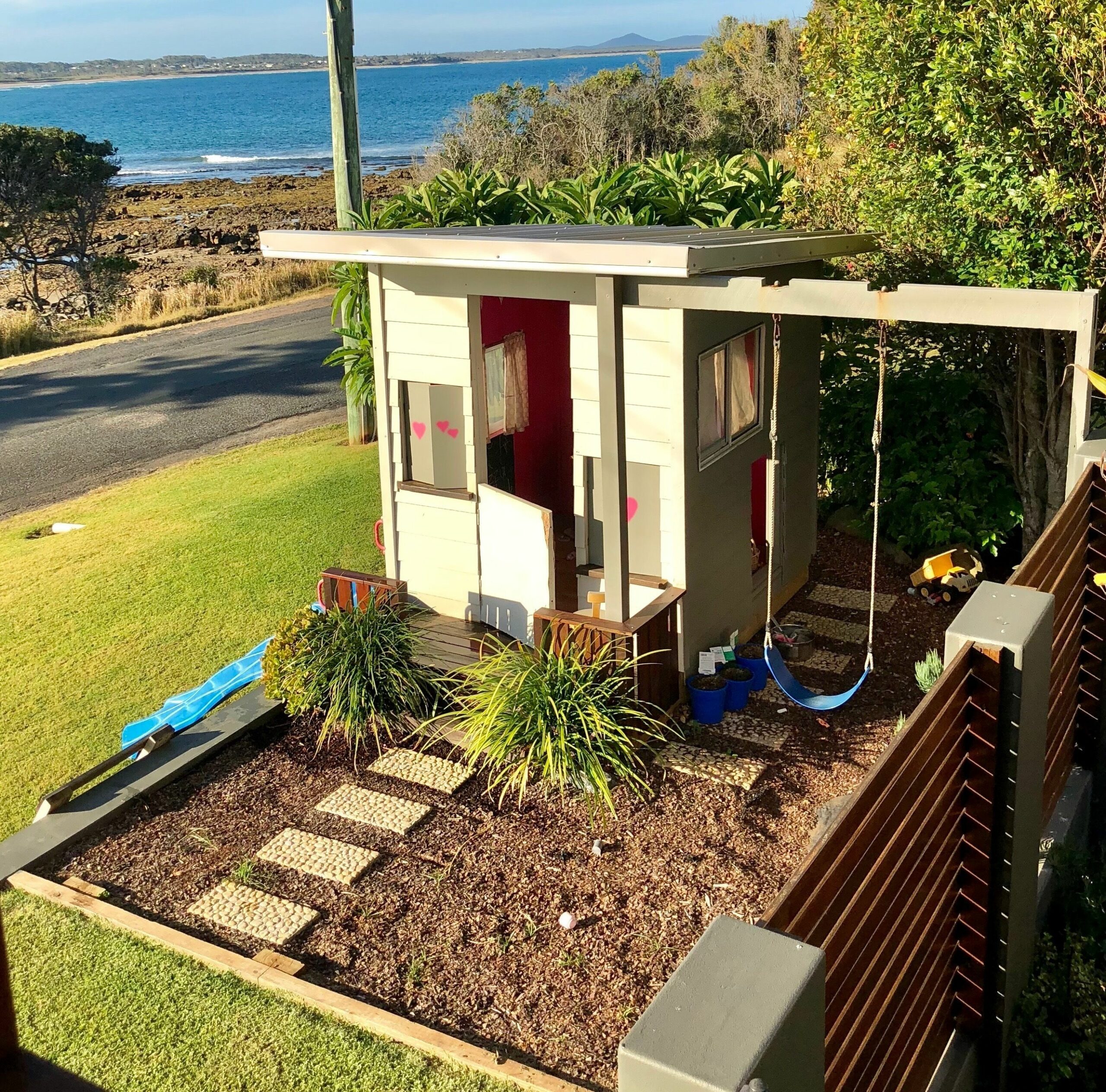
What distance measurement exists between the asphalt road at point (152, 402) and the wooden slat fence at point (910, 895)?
1208 cm

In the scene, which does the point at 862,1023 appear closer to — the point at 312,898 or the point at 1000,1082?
the point at 1000,1082

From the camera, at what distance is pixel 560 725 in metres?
6.91

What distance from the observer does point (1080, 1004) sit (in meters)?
4.14

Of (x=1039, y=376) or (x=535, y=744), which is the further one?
(x=1039, y=376)

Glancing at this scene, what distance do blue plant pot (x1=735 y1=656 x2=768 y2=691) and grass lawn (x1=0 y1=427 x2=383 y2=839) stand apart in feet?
12.6

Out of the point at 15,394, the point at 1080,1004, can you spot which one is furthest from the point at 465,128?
the point at 1080,1004

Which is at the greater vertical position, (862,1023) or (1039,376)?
(1039,376)

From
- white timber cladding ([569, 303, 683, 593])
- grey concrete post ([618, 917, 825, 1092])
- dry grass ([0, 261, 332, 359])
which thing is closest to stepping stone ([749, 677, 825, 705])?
white timber cladding ([569, 303, 683, 593])

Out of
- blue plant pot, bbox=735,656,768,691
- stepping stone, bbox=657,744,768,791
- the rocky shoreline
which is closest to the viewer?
stepping stone, bbox=657,744,768,791

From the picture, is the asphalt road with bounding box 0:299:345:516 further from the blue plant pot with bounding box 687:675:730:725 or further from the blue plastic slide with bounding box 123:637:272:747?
the blue plant pot with bounding box 687:675:730:725

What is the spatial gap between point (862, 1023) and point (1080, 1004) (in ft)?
5.42

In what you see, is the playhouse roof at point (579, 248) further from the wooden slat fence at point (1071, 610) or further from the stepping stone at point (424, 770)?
the stepping stone at point (424, 770)

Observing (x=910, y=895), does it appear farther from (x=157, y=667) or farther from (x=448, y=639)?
(x=157, y=667)

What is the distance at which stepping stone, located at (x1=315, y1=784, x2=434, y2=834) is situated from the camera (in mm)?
6656
